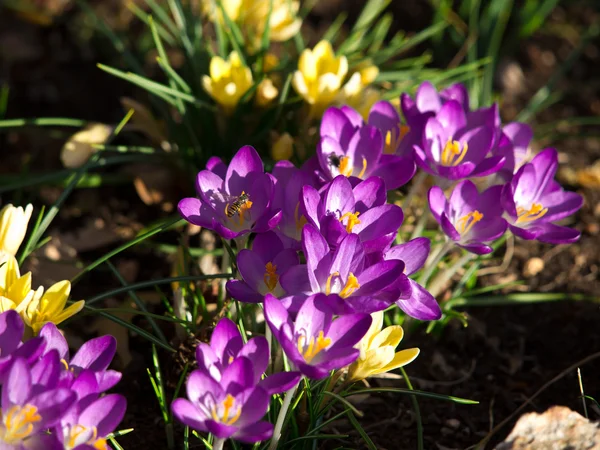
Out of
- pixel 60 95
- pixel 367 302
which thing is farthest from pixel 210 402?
pixel 60 95

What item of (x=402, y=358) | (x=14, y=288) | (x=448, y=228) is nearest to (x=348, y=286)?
(x=402, y=358)

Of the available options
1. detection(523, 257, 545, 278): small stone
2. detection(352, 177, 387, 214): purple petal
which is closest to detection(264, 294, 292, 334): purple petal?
detection(352, 177, 387, 214): purple petal

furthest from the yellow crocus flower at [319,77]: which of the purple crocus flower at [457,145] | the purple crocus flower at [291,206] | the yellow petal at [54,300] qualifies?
the yellow petal at [54,300]

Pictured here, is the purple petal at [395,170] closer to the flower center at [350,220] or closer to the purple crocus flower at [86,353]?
the flower center at [350,220]

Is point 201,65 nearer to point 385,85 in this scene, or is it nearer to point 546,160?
point 385,85

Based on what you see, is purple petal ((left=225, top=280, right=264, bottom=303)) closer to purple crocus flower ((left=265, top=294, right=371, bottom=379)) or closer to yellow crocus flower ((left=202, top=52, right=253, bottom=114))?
purple crocus flower ((left=265, top=294, right=371, bottom=379))

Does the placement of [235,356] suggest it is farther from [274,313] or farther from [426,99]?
[426,99]
